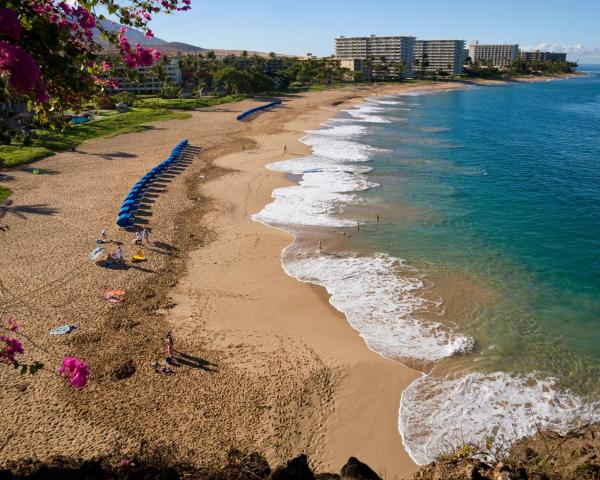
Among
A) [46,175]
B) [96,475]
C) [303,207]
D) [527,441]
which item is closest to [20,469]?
[96,475]

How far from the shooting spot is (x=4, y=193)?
2838cm

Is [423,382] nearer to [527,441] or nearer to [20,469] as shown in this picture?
[527,441]

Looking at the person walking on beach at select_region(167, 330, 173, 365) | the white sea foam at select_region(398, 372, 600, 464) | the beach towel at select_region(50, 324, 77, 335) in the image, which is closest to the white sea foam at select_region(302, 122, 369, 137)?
the beach towel at select_region(50, 324, 77, 335)

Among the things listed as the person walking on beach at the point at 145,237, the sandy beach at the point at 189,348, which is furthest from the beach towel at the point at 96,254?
the person walking on beach at the point at 145,237

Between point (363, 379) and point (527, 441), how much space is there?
195 inches

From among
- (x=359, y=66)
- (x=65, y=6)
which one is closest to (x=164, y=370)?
(x=65, y=6)

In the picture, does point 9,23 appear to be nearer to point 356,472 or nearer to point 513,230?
point 356,472

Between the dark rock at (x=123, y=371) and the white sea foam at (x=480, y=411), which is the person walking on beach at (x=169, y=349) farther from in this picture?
the white sea foam at (x=480, y=411)

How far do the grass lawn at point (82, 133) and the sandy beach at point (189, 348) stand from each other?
33.3ft

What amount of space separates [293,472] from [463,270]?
16.6 m

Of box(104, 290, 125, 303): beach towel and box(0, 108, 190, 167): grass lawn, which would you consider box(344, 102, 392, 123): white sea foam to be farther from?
box(104, 290, 125, 303): beach towel

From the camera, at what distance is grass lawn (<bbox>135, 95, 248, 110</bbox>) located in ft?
225

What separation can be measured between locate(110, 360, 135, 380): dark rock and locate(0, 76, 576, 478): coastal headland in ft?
0.13

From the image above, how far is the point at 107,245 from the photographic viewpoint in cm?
2200
